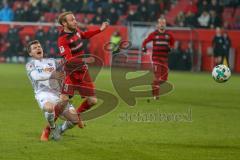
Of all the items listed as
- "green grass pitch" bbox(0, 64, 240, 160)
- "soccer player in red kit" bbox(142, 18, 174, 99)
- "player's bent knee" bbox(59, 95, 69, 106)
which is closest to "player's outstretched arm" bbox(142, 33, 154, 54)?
"soccer player in red kit" bbox(142, 18, 174, 99)

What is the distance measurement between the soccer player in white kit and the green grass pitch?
0.32 meters

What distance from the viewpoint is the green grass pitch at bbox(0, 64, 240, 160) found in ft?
34.0

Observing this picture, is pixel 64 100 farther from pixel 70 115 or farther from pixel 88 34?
pixel 88 34

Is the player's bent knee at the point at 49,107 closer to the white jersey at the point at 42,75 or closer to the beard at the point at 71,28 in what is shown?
the white jersey at the point at 42,75

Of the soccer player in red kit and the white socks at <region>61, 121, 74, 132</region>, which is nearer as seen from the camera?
the white socks at <region>61, 121, 74, 132</region>

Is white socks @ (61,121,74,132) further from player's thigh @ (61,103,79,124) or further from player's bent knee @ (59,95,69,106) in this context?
player's bent knee @ (59,95,69,106)

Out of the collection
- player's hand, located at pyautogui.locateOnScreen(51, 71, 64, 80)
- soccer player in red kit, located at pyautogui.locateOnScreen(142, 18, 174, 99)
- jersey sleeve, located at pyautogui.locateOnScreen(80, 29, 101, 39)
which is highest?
jersey sleeve, located at pyautogui.locateOnScreen(80, 29, 101, 39)

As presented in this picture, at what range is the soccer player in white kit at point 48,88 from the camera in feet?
37.3

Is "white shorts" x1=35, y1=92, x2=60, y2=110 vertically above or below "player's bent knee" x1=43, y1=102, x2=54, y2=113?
above

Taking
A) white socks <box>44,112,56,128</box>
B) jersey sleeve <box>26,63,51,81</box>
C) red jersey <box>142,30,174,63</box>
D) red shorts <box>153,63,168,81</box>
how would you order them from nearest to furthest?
1. white socks <box>44,112,56,128</box>
2. jersey sleeve <box>26,63,51,81</box>
3. red shorts <box>153,63,168,81</box>
4. red jersey <box>142,30,174,63</box>

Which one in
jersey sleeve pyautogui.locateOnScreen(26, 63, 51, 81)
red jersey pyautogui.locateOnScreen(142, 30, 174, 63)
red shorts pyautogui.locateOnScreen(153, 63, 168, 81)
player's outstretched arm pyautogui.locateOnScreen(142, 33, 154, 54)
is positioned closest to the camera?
jersey sleeve pyautogui.locateOnScreen(26, 63, 51, 81)

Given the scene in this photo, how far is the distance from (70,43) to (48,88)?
1.40m

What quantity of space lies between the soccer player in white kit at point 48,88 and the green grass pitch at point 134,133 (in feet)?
1.06

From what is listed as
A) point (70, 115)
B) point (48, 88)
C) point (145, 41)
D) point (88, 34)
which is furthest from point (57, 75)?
point (145, 41)
